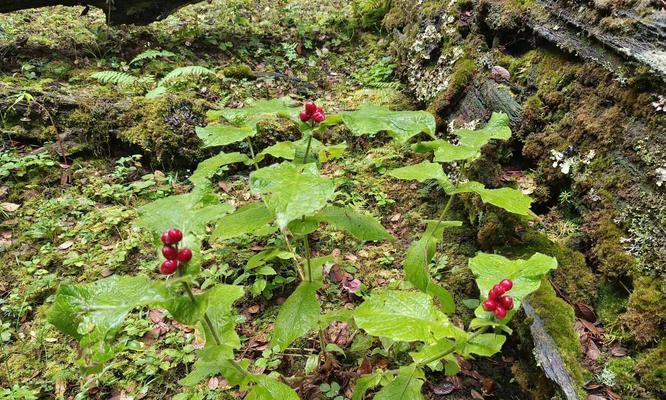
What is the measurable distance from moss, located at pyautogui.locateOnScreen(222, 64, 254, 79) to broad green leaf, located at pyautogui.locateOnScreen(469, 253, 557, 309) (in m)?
4.83

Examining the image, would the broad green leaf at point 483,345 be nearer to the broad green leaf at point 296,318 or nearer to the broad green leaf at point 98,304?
the broad green leaf at point 296,318

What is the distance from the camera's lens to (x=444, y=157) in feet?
6.15

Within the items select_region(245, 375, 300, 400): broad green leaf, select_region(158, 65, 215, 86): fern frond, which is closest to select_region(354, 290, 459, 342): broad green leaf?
select_region(245, 375, 300, 400): broad green leaf

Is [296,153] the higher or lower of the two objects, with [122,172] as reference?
higher

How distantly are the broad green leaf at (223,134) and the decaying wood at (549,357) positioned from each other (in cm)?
169

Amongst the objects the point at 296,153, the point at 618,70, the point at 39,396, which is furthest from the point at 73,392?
the point at 618,70

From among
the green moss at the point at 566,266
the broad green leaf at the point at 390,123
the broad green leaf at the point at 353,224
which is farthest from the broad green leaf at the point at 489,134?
the green moss at the point at 566,266

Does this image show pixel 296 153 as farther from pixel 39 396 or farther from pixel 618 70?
pixel 618 70

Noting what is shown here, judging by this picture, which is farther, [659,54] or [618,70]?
[618,70]

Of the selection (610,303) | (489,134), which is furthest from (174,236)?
(610,303)

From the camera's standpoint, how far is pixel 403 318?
4.73 feet

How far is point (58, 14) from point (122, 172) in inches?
217

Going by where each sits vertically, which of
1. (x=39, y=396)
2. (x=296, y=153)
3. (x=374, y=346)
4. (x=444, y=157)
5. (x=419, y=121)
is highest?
(x=419, y=121)

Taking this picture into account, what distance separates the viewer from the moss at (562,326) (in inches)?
86.9
